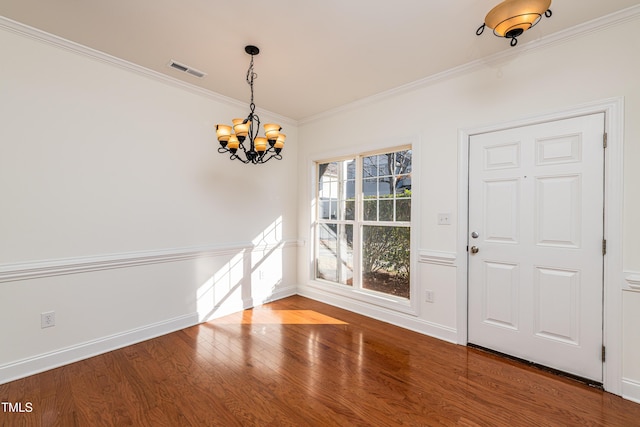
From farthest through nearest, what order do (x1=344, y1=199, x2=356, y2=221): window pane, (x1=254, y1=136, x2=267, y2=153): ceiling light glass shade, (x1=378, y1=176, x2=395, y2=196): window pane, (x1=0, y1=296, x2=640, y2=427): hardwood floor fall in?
(x1=344, y1=199, x2=356, y2=221): window pane < (x1=378, y1=176, x2=395, y2=196): window pane < (x1=254, y1=136, x2=267, y2=153): ceiling light glass shade < (x1=0, y1=296, x2=640, y2=427): hardwood floor

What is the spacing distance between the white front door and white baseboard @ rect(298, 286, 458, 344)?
252 mm

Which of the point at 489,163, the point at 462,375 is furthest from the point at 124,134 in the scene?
the point at 462,375

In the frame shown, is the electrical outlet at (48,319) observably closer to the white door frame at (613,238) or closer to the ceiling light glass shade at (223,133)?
the ceiling light glass shade at (223,133)

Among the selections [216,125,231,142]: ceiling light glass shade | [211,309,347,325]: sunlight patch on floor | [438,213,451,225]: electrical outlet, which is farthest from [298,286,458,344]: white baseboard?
[216,125,231,142]: ceiling light glass shade

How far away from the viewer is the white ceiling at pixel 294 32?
1.96m

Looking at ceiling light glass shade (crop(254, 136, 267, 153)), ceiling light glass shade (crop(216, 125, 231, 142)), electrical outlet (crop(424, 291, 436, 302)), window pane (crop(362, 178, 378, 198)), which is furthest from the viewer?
window pane (crop(362, 178, 378, 198))

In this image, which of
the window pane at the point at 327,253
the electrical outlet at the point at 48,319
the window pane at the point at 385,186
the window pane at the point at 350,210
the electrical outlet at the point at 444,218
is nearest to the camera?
the electrical outlet at the point at 48,319

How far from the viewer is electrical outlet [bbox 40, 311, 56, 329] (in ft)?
7.43

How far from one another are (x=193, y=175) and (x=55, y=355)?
1.98 metres

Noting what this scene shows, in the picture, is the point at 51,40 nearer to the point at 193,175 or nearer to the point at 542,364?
the point at 193,175

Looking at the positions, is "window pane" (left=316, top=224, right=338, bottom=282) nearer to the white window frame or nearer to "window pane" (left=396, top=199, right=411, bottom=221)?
the white window frame

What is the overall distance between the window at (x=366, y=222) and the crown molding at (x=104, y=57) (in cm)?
169

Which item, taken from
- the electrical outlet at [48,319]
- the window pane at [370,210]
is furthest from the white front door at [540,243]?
the electrical outlet at [48,319]

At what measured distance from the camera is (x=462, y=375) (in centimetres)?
224
